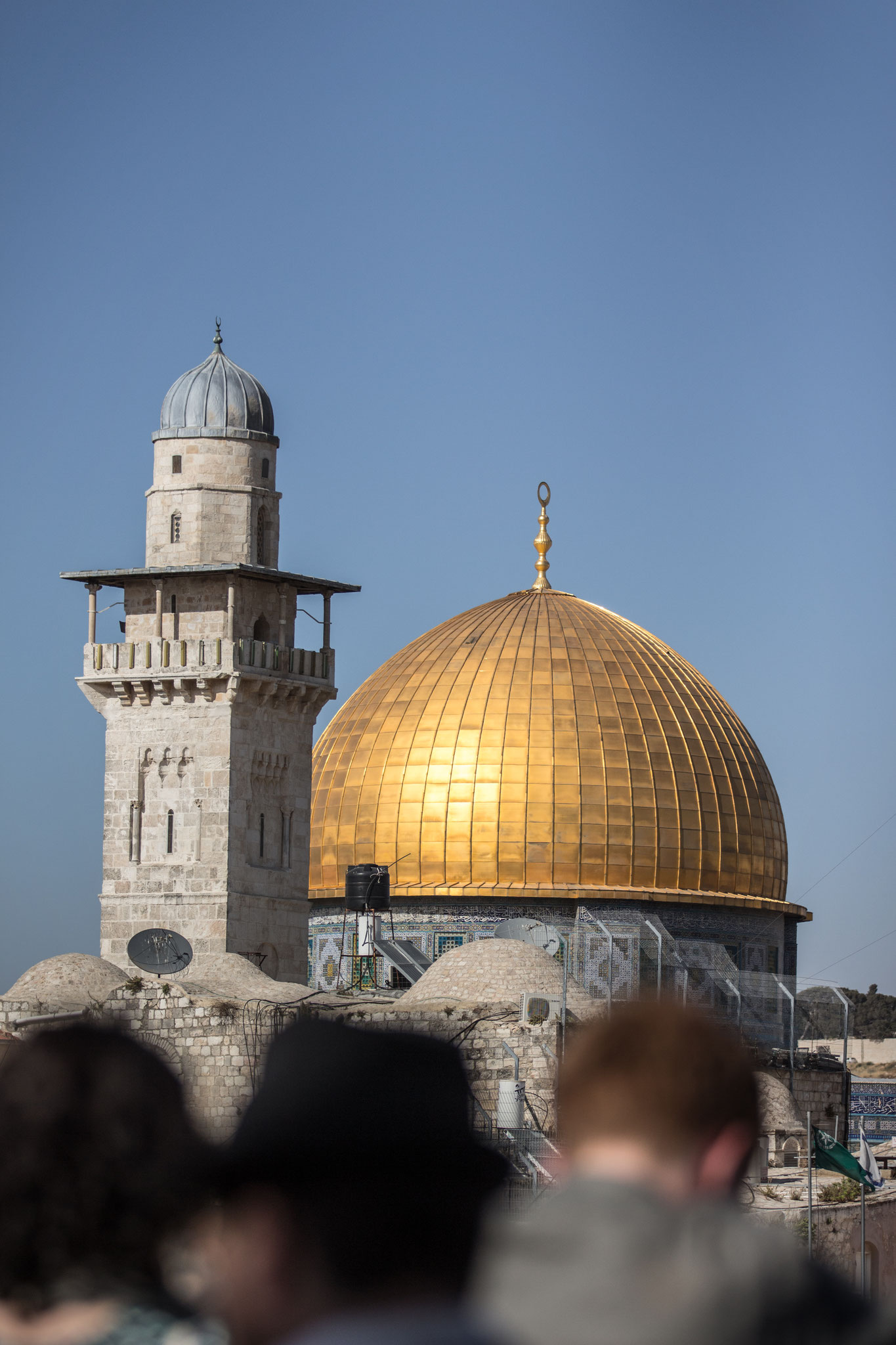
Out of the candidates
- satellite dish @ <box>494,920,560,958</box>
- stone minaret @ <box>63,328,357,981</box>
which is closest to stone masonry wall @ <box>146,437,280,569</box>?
stone minaret @ <box>63,328,357,981</box>

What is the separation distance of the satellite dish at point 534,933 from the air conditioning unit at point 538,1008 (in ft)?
27.0

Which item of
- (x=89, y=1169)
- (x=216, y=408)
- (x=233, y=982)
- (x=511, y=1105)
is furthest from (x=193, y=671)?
(x=89, y=1169)

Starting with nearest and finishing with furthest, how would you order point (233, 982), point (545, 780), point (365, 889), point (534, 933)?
point (233, 982) → point (365, 889) → point (534, 933) → point (545, 780)

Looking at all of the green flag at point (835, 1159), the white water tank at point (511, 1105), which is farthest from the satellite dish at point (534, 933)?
the white water tank at point (511, 1105)

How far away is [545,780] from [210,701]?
369 inches

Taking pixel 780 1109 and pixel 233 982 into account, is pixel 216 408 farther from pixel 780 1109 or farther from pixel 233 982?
pixel 780 1109

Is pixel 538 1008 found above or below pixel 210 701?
below

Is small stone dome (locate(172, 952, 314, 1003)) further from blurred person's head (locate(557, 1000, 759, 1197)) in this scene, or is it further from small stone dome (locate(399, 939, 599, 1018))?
blurred person's head (locate(557, 1000, 759, 1197))

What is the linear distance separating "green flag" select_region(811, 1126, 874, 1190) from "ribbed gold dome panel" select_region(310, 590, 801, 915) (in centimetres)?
1301

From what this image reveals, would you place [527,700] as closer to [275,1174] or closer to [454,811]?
[454,811]

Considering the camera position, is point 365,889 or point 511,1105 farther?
point 365,889

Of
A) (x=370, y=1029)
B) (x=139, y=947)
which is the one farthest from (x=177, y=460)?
(x=370, y=1029)

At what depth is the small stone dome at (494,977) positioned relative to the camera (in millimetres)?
24578

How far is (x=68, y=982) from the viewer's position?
886 inches
